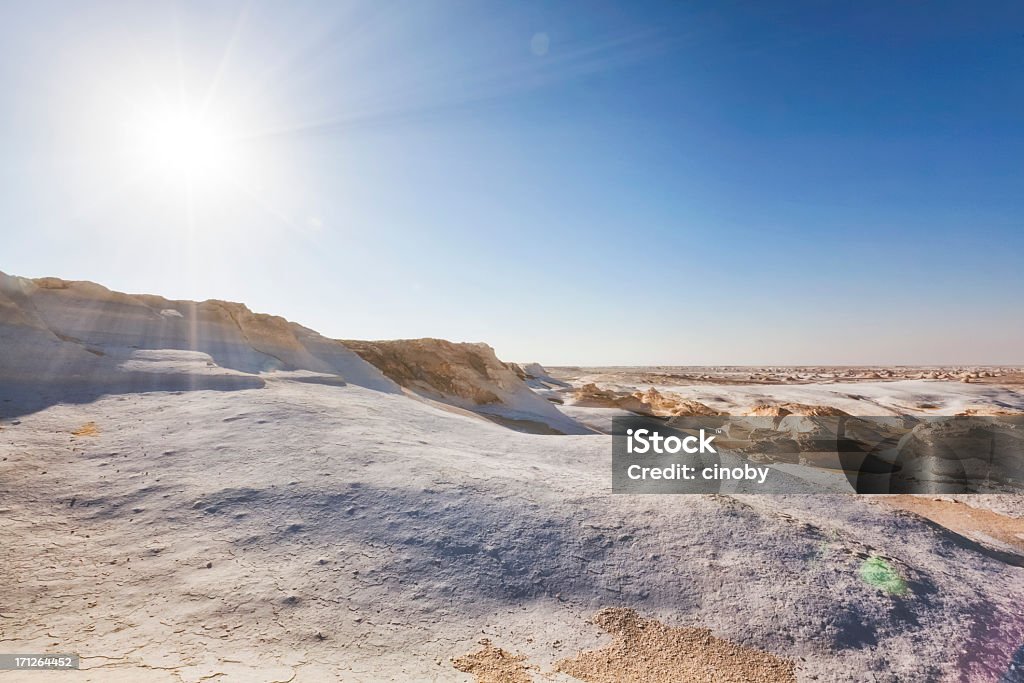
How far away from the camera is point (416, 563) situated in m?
5.01

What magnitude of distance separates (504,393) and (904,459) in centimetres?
1495

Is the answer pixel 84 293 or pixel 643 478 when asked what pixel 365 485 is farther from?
pixel 84 293

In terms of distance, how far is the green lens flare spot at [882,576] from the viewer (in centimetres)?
531

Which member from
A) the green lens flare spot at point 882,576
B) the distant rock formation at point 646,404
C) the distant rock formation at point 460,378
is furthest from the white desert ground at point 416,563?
the distant rock formation at point 646,404

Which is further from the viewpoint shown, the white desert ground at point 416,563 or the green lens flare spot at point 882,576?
the green lens flare spot at point 882,576

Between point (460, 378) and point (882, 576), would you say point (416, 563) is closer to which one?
point (882, 576)

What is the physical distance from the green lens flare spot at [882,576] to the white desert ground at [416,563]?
26 mm

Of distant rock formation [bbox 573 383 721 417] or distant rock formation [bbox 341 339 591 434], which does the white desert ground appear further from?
distant rock formation [bbox 573 383 721 417]

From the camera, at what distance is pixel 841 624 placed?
15.6 feet

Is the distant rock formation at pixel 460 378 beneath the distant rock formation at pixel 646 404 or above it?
above

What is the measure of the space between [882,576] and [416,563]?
545 cm

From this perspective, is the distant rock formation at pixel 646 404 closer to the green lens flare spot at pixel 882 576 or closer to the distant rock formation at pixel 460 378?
the distant rock formation at pixel 460 378

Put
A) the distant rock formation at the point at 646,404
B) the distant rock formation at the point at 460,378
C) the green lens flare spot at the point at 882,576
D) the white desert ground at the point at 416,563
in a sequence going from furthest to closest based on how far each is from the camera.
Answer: the distant rock formation at the point at 646,404
the distant rock formation at the point at 460,378
the green lens flare spot at the point at 882,576
the white desert ground at the point at 416,563

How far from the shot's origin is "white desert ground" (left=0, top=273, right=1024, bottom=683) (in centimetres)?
397
